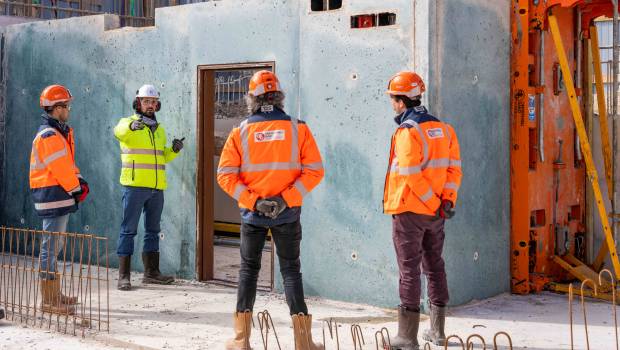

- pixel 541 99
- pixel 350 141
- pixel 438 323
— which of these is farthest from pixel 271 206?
pixel 541 99

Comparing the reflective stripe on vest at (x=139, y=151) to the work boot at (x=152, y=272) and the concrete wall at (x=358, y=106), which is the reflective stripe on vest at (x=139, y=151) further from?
the work boot at (x=152, y=272)

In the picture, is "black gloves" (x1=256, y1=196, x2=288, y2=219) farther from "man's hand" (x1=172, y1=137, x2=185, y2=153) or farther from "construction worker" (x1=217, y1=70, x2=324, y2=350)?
"man's hand" (x1=172, y1=137, x2=185, y2=153)

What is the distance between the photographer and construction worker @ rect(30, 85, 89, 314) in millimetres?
7238

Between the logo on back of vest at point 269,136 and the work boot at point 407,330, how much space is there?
1505 millimetres

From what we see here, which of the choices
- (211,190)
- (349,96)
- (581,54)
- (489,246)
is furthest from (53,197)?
(581,54)

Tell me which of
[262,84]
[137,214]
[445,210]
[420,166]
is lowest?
[137,214]

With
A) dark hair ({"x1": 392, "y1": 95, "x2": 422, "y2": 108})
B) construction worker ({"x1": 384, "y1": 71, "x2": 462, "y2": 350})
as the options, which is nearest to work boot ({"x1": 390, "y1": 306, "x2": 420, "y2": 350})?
construction worker ({"x1": 384, "y1": 71, "x2": 462, "y2": 350})

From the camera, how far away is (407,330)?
600cm

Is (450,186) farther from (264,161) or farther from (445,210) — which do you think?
(264,161)

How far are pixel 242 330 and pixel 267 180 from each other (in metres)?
1.06

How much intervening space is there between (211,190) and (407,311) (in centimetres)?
380

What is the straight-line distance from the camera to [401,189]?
599 centimetres

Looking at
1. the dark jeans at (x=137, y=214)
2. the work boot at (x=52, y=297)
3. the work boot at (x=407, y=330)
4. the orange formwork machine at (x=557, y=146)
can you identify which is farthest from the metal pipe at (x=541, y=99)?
the work boot at (x=52, y=297)

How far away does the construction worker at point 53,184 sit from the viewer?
7.24 m
